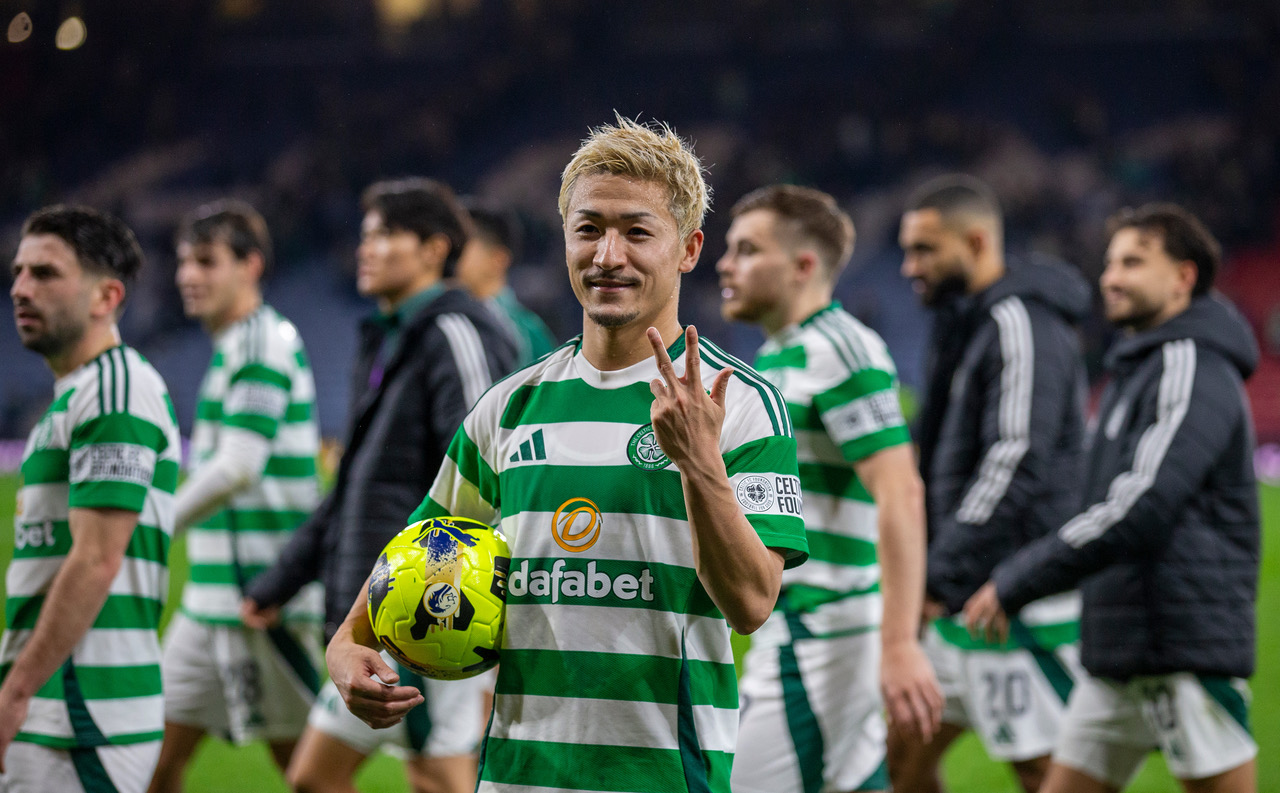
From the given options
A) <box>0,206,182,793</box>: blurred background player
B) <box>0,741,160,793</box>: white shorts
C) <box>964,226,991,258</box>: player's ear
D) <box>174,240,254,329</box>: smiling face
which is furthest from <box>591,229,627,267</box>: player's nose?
<box>174,240,254,329</box>: smiling face

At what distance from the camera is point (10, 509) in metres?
16.2

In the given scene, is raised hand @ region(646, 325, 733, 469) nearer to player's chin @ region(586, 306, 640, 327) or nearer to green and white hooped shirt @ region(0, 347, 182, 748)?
player's chin @ region(586, 306, 640, 327)

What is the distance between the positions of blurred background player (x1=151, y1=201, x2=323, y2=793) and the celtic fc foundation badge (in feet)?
10.1

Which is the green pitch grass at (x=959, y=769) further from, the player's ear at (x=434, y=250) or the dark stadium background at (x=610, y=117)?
the dark stadium background at (x=610, y=117)

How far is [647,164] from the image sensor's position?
7.72 feet

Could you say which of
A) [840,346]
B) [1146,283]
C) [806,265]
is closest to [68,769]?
[840,346]

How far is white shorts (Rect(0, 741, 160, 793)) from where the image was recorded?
3.23 meters

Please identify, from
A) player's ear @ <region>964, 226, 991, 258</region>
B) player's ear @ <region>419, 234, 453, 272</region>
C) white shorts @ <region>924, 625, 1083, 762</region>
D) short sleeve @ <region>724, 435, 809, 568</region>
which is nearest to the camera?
short sleeve @ <region>724, 435, 809, 568</region>

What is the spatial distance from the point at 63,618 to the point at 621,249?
188 centimetres

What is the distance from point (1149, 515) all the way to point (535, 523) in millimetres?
2309

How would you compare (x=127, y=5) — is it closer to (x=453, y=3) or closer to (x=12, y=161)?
(x=12, y=161)

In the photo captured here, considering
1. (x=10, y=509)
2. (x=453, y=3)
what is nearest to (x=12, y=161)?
(x=453, y=3)

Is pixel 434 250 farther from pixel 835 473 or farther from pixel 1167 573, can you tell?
pixel 1167 573

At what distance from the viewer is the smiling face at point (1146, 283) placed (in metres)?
4.25
